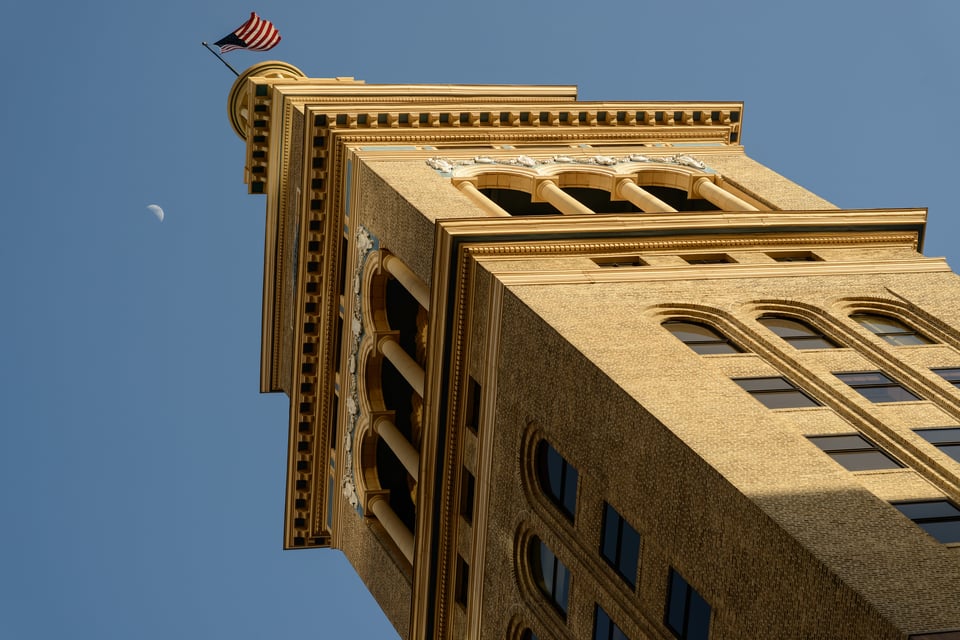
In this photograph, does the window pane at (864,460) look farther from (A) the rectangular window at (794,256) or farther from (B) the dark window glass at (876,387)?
(A) the rectangular window at (794,256)

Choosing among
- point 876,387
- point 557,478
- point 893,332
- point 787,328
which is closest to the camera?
point 876,387

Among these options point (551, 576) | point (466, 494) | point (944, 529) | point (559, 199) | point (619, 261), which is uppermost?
point (559, 199)

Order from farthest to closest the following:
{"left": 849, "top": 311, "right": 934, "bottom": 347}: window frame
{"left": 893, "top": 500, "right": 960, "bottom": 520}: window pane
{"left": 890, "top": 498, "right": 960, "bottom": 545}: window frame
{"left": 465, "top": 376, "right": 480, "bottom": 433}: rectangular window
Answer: {"left": 465, "top": 376, "right": 480, "bottom": 433}: rectangular window → {"left": 849, "top": 311, "right": 934, "bottom": 347}: window frame → {"left": 893, "top": 500, "right": 960, "bottom": 520}: window pane → {"left": 890, "top": 498, "right": 960, "bottom": 545}: window frame

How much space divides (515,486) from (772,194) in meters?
17.8

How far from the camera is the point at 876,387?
38.8m

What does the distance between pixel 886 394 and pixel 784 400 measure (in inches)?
116

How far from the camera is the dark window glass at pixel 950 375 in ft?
131

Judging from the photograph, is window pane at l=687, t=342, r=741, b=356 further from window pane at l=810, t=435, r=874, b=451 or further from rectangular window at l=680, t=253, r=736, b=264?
rectangular window at l=680, t=253, r=736, b=264

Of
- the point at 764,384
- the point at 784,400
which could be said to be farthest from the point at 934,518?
the point at 764,384

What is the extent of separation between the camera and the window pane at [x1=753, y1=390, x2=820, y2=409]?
122ft

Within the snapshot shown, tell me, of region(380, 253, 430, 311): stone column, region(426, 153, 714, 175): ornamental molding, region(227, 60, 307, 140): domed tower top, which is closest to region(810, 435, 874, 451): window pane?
region(380, 253, 430, 311): stone column

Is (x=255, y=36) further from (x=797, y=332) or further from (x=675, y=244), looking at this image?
(x=797, y=332)

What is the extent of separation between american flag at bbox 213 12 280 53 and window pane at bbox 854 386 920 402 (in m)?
38.7

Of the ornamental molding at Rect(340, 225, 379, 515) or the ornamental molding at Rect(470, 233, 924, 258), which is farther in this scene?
the ornamental molding at Rect(340, 225, 379, 515)
